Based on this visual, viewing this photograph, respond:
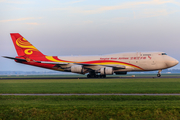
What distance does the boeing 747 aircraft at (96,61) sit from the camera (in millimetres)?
56156

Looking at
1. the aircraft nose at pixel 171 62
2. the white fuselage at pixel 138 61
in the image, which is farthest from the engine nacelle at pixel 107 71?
the aircraft nose at pixel 171 62

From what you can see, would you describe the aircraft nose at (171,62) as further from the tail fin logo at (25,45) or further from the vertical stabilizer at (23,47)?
the tail fin logo at (25,45)

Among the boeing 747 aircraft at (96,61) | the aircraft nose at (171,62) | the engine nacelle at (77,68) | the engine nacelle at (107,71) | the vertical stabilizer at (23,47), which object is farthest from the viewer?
the vertical stabilizer at (23,47)

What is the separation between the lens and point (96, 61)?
195 ft

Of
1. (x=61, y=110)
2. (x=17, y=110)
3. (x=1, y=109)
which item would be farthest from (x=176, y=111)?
(x=1, y=109)

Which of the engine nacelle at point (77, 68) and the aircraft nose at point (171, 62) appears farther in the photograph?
the engine nacelle at point (77, 68)

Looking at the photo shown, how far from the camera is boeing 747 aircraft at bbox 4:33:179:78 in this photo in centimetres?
5616

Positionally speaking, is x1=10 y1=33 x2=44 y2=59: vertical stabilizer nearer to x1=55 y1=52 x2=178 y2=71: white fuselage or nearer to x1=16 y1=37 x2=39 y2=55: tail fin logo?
x1=16 y1=37 x2=39 y2=55: tail fin logo

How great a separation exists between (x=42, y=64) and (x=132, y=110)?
160 feet

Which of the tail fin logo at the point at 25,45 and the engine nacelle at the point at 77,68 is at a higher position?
the tail fin logo at the point at 25,45

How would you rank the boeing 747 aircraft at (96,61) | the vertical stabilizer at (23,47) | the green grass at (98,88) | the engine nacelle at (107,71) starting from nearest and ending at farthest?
the green grass at (98,88), the engine nacelle at (107,71), the boeing 747 aircraft at (96,61), the vertical stabilizer at (23,47)

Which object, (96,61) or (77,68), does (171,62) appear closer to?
(96,61)

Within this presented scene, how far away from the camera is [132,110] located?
52.1 feet

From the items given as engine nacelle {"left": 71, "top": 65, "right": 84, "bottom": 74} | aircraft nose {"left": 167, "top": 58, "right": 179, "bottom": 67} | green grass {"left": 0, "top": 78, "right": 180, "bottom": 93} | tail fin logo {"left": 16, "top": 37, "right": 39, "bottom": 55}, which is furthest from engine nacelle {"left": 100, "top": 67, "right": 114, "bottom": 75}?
tail fin logo {"left": 16, "top": 37, "right": 39, "bottom": 55}
